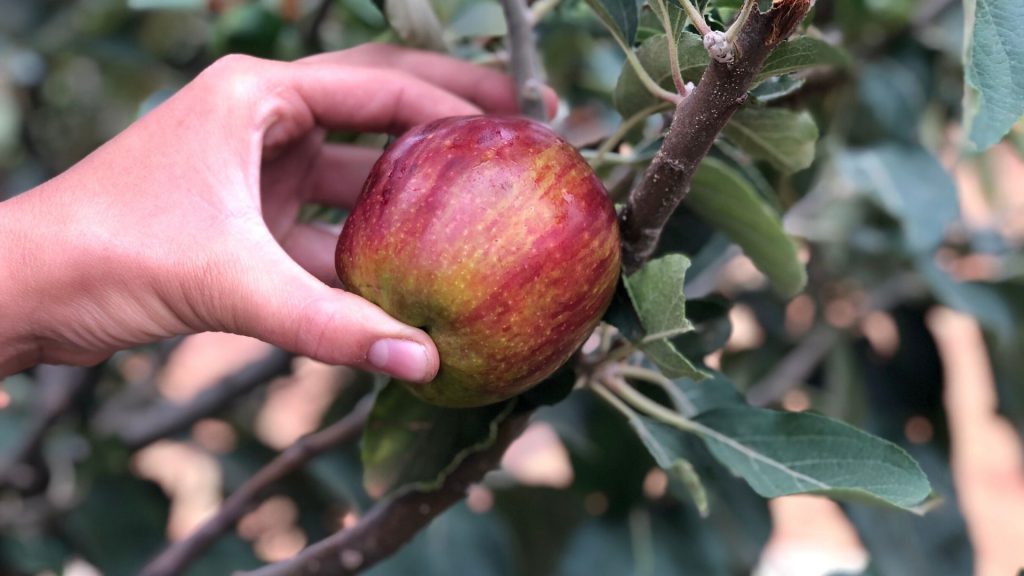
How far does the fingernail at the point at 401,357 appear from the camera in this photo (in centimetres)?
55

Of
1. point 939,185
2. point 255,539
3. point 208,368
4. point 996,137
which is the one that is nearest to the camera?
point 996,137

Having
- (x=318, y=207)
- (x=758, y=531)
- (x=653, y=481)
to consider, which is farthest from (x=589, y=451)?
(x=318, y=207)

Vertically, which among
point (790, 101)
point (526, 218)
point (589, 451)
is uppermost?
Answer: point (526, 218)

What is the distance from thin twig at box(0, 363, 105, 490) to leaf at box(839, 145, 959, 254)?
1.01 m

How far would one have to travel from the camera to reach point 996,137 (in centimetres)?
55

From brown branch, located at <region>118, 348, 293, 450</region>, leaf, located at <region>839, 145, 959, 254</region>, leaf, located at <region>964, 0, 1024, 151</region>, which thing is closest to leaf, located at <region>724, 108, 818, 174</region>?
leaf, located at <region>964, 0, 1024, 151</region>

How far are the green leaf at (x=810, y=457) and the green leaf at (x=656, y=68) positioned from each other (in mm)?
240

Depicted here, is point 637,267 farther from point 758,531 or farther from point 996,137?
point 758,531

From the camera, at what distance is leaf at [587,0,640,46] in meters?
0.64

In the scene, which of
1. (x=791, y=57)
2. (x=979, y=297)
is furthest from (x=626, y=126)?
(x=979, y=297)

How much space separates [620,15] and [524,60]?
14 cm

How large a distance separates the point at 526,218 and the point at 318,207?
17.3 inches

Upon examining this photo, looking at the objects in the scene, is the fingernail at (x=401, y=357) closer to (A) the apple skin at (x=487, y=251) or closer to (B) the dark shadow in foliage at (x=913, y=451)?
(A) the apple skin at (x=487, y=251)

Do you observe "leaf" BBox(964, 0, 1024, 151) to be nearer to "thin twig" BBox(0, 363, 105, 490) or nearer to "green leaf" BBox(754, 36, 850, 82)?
"green leaf" BBox(754, 36, 850, 82)
